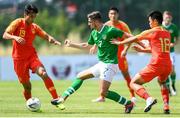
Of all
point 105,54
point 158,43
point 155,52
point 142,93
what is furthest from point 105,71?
point 158,43

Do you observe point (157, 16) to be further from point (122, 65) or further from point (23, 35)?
point (122, 65)

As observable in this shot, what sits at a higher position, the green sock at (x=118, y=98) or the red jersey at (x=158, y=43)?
the red jersey at (x=158, y=43)

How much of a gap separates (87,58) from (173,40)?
35.1 feet

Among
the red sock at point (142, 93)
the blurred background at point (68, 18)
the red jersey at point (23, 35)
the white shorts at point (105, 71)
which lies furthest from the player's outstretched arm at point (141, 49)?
the blurred background at point (68, 18)

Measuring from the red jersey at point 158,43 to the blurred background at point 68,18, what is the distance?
1719 cm

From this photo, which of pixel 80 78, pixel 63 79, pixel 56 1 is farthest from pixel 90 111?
pixel 56 1

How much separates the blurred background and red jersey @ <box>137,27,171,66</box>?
56.4 feet

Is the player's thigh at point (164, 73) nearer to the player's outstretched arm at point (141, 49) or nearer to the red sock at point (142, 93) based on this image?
the red sock at point (142, 93)

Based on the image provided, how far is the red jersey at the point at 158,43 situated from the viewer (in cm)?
1617

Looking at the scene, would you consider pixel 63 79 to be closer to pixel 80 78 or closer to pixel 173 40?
pixel 173 40

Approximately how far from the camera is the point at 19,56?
17594mm

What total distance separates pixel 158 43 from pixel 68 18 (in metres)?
32.3

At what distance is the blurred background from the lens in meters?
37.5

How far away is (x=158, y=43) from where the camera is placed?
16.2 metres
